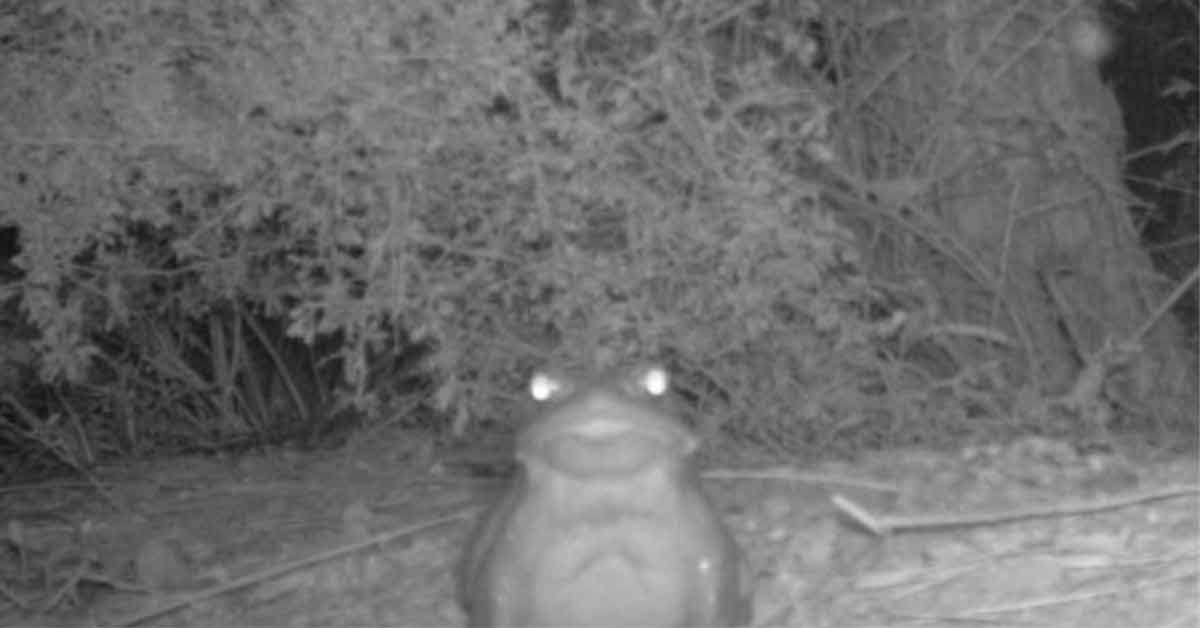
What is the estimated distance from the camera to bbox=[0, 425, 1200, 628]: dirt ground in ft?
19.7

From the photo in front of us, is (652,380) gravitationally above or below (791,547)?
above

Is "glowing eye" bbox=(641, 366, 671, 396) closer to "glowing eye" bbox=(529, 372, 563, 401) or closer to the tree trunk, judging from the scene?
"glowing eye" bbox=(529, 372, 563, 401)

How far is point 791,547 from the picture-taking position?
6.45 metres

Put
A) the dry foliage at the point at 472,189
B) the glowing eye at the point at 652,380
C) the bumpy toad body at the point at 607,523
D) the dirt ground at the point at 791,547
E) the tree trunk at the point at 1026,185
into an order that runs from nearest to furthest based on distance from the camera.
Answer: the bumpy toad body at the point at 607,523
the glowing eye at the point at 652,380
the dirt ground at the point at 791,547
the dry foliage at the point at 472,189
the tree trunk at the point at 1026,185

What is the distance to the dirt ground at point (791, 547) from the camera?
6.00 m

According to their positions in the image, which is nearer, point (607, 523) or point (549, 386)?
point (607, 523)

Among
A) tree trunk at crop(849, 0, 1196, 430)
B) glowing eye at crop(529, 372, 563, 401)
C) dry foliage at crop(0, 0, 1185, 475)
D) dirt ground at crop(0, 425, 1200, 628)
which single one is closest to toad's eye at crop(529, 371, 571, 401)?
glowing eye at crop(529, 372, 563, 401)

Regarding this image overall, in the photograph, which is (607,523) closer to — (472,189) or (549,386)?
(549,386)

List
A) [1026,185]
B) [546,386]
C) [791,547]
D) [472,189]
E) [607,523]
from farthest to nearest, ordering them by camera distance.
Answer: [1026,185] → [472,189] → [791,547] → [546,386] → [607,523]

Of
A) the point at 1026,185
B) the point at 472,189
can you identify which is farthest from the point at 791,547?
the point at 1026,185

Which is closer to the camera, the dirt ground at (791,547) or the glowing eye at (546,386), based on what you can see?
the glowing eye at (546,386)

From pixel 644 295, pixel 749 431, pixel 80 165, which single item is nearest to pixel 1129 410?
pixel 749 431

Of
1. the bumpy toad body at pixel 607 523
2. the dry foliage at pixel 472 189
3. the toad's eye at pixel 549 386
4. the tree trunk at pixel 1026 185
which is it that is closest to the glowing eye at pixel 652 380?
the bumpy toad body at pixel 607 523

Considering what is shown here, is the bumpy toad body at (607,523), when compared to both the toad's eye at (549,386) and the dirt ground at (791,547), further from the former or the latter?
the dirt ground at (791,547)
